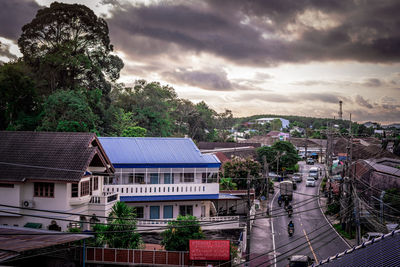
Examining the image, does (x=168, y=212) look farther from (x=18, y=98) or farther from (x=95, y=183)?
(x=18, y=98)

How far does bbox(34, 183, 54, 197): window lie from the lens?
27.2 meters

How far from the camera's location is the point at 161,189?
34.9 meters

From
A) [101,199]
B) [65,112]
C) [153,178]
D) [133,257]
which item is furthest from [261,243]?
[65,112]

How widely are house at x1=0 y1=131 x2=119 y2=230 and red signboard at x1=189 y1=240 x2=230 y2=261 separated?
8019mm

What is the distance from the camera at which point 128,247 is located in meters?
25.9

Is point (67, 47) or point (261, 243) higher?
point (67, 47)

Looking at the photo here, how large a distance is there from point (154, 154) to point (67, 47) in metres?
20.8

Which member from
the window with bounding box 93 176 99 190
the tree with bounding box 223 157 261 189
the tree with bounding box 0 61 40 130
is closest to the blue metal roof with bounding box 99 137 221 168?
the window with bounding box 93 176 99 190

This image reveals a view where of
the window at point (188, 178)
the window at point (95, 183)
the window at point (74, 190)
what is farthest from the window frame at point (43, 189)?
the window at point (188, 178)

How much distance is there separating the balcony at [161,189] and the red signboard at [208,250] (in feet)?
35.4

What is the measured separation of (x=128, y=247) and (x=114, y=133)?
112ft

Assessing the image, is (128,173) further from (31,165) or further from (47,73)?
(47,73)

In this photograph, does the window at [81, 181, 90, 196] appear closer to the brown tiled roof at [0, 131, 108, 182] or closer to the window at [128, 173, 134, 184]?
the brown tiled roof at [0, 131, 108, 182]

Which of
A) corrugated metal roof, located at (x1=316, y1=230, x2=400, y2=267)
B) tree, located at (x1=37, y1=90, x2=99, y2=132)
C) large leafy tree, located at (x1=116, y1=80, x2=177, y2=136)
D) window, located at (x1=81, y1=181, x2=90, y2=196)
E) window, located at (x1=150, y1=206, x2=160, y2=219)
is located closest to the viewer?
corrugated metal roof, located at (x1=316, y1=230, x2=400, y2=267)
